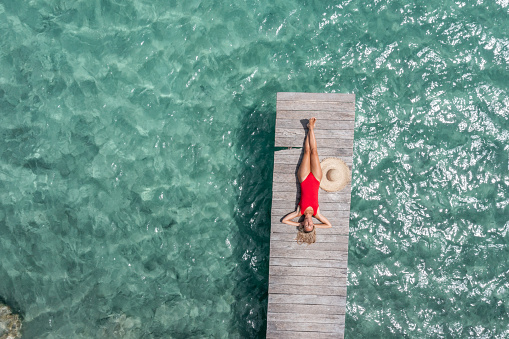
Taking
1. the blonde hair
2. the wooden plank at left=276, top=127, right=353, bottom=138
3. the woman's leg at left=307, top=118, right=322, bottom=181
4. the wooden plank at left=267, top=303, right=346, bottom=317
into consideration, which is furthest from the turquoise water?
the woman's leg at left=307, top=118, right=322, bottom=181

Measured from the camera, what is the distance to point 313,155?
26.0ft

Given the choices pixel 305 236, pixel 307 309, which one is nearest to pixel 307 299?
pixel 307 309

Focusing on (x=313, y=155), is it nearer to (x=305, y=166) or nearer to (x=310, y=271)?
(x=305, y=166)

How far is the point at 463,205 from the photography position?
877 cm

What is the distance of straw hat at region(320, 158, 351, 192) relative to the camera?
7984 mm

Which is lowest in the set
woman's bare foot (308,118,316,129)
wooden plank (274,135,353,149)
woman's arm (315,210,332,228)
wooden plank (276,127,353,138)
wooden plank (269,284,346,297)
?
wooden plank (269,284,346,297)

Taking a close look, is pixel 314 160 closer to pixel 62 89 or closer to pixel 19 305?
pixel 62 89

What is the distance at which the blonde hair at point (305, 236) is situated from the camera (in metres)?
7.95

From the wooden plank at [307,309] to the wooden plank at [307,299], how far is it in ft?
0.19

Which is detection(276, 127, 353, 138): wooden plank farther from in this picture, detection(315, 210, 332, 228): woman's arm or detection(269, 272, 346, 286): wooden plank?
detection(269, 272, 346, 286): wooden plank

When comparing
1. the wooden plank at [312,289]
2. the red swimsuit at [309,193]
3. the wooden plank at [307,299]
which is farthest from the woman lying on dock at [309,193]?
the wooden plank at [307,299]

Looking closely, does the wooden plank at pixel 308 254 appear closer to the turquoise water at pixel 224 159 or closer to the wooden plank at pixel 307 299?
the wooden plank at pixel 307 299

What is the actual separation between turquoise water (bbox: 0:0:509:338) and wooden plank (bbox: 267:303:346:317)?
963 mm

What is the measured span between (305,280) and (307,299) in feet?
1.21
